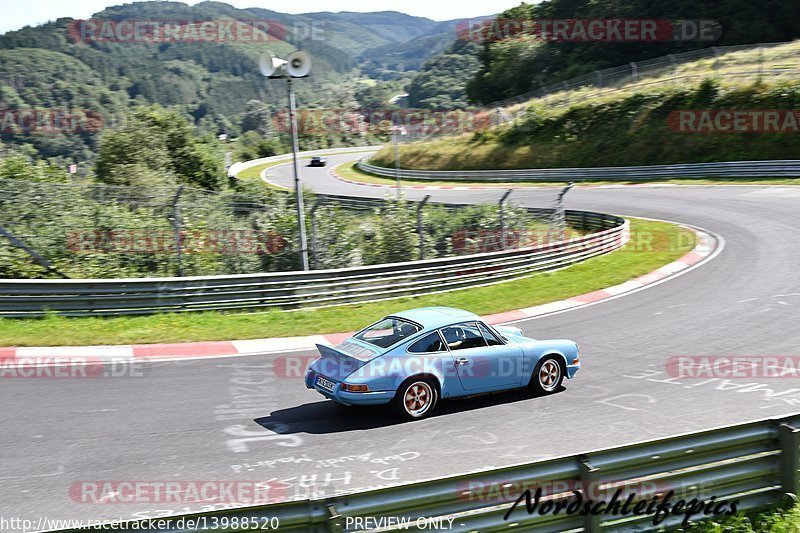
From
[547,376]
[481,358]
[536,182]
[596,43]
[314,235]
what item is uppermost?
[596,43]

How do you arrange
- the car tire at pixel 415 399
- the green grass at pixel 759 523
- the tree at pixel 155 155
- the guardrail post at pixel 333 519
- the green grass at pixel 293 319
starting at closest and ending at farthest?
1. the guardrail post at pixel 333 519
2. the green grass at pixel 759 523
3. the car tire at pixel 415 399
4. the green grass at pixel 293 319
5. the tree at pixel 155 155

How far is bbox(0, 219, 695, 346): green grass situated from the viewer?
1391 centimetres

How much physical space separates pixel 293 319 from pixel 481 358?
265 inches

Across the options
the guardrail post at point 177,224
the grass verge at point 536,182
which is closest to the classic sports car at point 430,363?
the guardrail post at point 177,224

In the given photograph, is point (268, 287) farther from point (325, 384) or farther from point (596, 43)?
point (596, 43)

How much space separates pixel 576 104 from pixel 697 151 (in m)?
12.2

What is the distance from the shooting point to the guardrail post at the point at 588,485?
17.1ft

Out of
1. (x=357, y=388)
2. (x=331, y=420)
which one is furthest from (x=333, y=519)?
(x=331, y=420)

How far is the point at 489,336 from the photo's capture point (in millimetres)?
10102

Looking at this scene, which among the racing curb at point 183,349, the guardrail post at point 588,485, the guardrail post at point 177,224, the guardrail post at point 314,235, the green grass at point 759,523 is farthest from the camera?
the guardrail post at point 314,235

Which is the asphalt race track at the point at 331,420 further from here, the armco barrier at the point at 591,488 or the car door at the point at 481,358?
the armco barrier at the point at 591,488

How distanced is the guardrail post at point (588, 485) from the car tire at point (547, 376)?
500 centimetres

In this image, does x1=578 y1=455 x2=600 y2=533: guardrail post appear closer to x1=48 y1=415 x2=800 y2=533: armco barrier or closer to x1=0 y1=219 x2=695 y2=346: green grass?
x1=48 y1=415 x2=800 y2=533: armco barrier

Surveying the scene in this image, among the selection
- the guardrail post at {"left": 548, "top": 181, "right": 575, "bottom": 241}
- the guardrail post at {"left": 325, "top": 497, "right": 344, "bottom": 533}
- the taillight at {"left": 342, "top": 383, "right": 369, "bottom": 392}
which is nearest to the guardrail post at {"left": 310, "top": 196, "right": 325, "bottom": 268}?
the guardrail post at {"left": 548, "top": 181, "right": 575, "bottom": 241}
